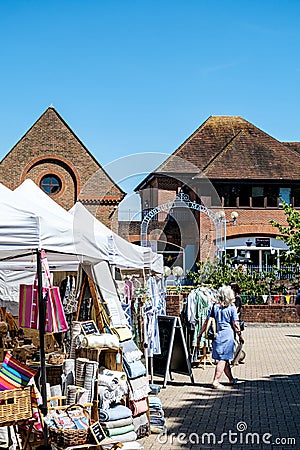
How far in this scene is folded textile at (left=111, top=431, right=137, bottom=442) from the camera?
8.13 m

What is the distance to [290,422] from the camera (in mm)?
9578

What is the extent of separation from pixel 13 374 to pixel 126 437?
5.71 ft

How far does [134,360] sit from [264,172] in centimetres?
3344

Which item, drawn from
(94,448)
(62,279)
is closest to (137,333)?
(94,448)

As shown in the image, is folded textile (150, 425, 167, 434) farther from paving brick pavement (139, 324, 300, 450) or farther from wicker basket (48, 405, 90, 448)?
wicker basket (48, 405, 90, 448)

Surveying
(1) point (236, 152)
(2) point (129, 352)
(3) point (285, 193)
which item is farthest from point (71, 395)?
(1) point (236, 152)

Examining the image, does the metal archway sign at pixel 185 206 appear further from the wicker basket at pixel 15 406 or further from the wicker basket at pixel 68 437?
the wicker basket at pixel 15 406

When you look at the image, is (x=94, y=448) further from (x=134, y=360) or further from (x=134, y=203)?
(x=134, y=203)

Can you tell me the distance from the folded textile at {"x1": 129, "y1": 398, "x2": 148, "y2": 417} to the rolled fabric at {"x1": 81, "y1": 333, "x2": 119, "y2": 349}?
2.43ft

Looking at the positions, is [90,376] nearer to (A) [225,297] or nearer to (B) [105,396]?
(B) [105,396]

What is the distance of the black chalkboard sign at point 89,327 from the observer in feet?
28.8

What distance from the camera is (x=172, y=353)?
12625mm

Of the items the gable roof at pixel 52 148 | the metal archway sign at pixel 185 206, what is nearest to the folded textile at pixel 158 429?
the metal archway sign at pixel 185 206

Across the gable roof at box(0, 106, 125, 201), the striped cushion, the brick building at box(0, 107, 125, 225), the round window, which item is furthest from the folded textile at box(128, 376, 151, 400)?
the round window
